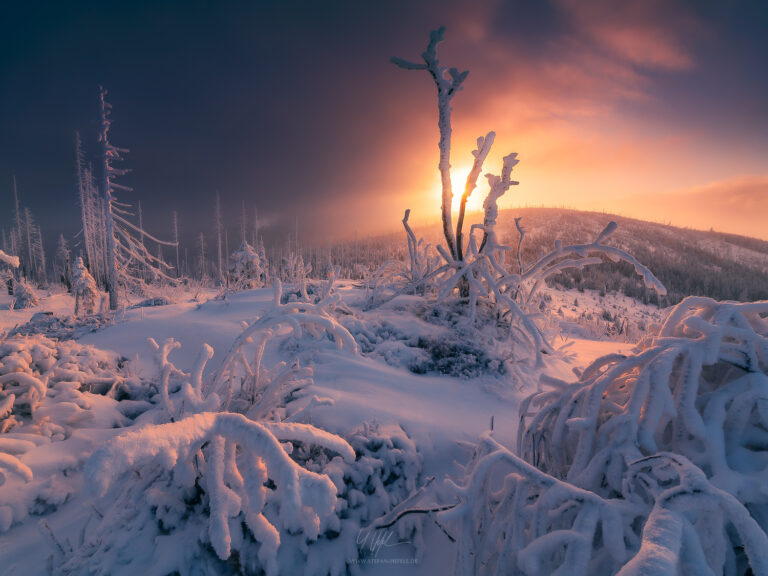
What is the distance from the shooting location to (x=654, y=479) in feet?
3.27

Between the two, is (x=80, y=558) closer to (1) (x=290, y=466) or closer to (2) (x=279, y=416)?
(2) (x=279, y=416)

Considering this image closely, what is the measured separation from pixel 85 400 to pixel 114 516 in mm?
1256

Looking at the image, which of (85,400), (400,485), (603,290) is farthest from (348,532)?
(603,290)

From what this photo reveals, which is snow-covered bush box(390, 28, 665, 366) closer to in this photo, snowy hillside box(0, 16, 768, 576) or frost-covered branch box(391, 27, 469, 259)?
frost-covered branch box(391, 27, 469, 259)

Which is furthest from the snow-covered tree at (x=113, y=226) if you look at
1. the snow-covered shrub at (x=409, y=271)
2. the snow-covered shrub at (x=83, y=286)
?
the snow-covered shrub at (x=409, y=271)

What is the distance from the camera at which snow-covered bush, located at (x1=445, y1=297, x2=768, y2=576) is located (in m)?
0.83

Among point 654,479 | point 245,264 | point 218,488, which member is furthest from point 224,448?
point 245,264

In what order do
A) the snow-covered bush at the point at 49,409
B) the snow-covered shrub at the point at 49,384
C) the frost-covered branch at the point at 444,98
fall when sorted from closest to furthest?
the snow-covered bush at the point at 49,409 < the snow-covered shrub at the point at 49,384 < the frost-covered branch at the point at 444,98

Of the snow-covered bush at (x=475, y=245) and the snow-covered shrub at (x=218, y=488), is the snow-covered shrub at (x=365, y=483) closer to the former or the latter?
the snow-covered shrub at (x=218, y=488)

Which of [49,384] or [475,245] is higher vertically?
[475,245]

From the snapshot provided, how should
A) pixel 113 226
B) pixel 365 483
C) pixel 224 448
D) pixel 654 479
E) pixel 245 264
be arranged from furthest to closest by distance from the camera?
pixel 245 264 < pixel 113 226 < pixel 365 483 < pixel 224 448 < pixel 654 479

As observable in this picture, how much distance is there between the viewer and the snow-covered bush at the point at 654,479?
834 mm

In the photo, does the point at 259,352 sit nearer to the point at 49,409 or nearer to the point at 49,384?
the point at 49,409

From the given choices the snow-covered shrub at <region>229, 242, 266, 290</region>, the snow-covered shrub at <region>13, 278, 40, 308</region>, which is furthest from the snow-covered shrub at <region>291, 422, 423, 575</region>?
the snow-covered shrub at <region>13, 278, 40, 308</region>
